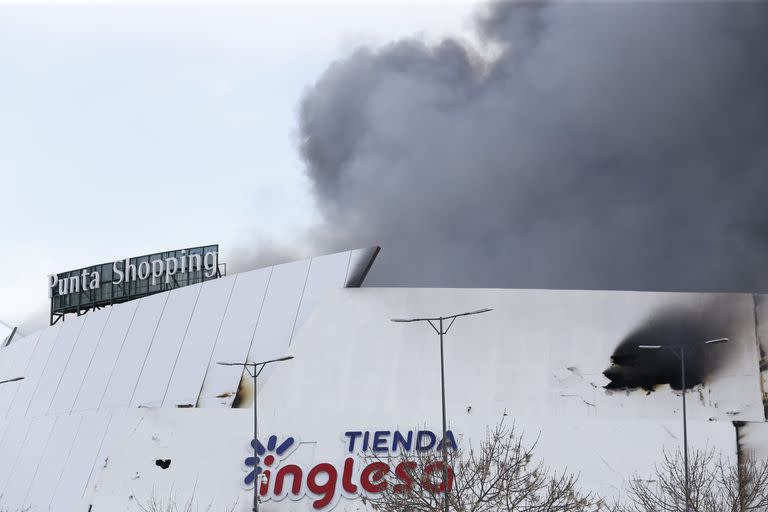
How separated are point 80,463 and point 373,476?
2095cm

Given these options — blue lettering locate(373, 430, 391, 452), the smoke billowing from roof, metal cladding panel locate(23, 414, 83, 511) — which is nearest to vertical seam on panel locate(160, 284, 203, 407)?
metal cladding panel locate(23, 414, 83, 511)

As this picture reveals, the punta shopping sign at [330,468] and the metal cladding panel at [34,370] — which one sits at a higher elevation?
the metal cladding panel at [34,370]

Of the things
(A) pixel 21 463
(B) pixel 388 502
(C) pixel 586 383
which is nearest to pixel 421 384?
(C) pixel 586 383

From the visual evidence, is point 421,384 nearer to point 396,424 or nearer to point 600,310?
point 396,424

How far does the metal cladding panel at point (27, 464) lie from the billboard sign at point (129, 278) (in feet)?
52.5

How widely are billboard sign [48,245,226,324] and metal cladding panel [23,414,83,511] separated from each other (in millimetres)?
17893

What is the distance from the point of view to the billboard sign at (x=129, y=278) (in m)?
104

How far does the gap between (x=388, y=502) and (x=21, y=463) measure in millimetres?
44471

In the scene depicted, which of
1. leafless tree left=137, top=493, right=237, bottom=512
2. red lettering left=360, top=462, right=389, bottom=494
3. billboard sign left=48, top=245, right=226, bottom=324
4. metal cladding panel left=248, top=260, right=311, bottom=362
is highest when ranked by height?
billboard sign left=48, top=245, right=226, bottom=324

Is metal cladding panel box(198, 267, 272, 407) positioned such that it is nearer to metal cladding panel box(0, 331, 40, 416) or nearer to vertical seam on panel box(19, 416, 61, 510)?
vertical seam on panel box(19, 416, 61, 510)

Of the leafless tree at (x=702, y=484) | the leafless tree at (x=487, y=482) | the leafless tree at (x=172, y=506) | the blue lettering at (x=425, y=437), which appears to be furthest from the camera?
the blue lettering at (x=425, y=437)

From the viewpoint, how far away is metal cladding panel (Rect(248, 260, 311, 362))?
250ft

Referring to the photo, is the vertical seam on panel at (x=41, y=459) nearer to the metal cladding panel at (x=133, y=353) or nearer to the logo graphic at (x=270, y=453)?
the metal cladding panel at (x=133, y=353)

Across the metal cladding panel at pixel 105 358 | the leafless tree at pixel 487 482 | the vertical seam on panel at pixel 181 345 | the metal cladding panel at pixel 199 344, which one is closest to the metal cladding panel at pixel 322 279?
the metal cladding panel at pixel 199 344
